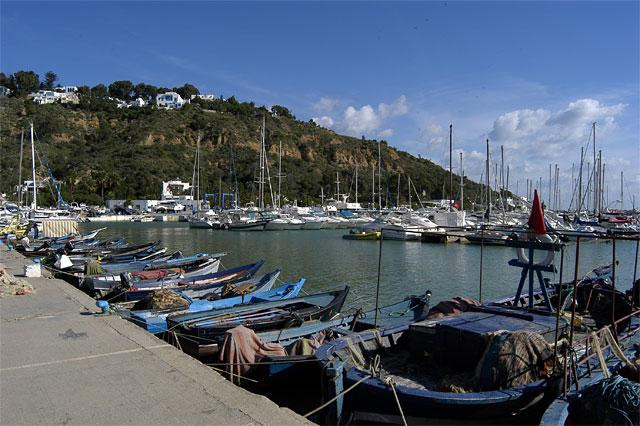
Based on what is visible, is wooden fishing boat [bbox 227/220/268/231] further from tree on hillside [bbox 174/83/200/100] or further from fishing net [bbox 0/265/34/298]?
tree on hillside [bbox 174/83/200/100]

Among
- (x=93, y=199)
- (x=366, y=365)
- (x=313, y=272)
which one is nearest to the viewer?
(x=366, y=365)

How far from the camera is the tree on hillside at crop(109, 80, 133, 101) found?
614 ft

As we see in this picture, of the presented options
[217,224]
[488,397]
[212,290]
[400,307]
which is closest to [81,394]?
[488,397]

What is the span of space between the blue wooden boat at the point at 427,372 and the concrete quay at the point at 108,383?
112 cm

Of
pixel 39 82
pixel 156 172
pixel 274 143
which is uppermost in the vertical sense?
pixel 39 82

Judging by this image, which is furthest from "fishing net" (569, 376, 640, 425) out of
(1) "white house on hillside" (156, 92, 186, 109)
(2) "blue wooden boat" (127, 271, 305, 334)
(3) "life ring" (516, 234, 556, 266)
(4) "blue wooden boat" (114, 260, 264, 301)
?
(1) "white house on hillside" (156, 92, 186, 109)

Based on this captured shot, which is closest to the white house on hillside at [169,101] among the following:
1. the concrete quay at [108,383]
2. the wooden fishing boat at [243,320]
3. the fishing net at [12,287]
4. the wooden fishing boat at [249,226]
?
the wooden fishing boat at [249,226]

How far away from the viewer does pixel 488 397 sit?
591 centimetres

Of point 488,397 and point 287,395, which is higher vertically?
point 488,397

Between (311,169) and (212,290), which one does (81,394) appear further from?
(311,169)

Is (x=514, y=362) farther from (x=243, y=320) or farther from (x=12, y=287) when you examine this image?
(x=12, y=287)

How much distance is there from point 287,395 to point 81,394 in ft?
11.1

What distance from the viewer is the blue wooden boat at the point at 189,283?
15398 millimetres

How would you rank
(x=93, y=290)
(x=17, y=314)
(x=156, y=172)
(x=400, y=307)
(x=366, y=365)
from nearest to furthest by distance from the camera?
(x=366, y=365), (x=17, y=314), (x=400, y=307), (x=93, y=290), (x=156, y=172)
